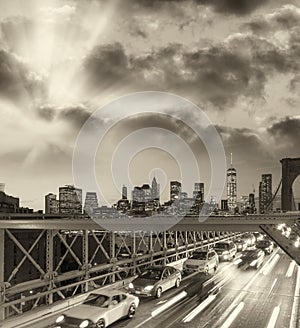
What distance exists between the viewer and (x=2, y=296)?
13.7m

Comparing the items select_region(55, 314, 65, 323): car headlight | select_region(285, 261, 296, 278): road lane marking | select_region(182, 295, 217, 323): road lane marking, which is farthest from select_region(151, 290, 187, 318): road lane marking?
select_region(285, 261, 296, 278): road lane marking

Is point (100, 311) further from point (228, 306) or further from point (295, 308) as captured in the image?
point (295, 308)

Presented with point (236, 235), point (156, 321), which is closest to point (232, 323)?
point (156, 321)

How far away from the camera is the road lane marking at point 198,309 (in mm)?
13622

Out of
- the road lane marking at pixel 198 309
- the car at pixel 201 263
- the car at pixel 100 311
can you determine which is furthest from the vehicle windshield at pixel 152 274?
the car at pixel 201 263

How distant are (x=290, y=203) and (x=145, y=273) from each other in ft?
323

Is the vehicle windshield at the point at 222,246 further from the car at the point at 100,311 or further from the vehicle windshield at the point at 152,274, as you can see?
the car at the point at 100,311

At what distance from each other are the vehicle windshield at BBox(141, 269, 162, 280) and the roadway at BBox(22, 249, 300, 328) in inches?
36.8

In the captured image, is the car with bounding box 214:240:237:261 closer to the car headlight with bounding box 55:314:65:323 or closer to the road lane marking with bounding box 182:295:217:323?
the road lane marking with bounding box 182:295:217:323

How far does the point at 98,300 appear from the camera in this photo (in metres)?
13.1

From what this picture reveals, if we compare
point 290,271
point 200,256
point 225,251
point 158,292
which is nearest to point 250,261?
point 225,251

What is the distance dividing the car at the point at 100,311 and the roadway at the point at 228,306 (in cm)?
44

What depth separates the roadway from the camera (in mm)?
13062

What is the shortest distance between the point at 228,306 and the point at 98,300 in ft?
19.2
